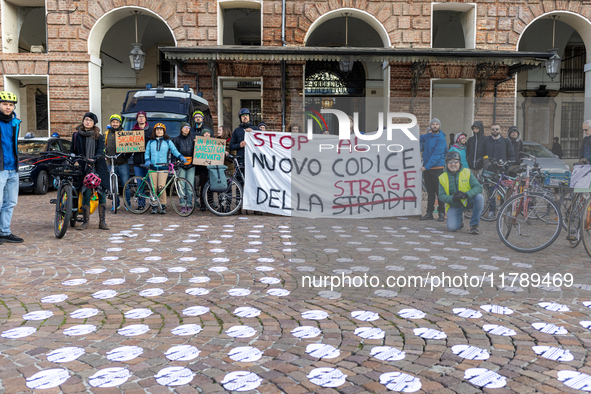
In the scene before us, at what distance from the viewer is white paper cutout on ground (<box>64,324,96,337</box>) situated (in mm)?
3779

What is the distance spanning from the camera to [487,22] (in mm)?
Answer: 20172

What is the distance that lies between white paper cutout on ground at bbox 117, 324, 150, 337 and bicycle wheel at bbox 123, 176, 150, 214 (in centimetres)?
678

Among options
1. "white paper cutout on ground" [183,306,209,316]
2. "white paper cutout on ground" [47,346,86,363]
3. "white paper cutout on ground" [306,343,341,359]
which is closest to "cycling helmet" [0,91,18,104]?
"white paper cutout on ground" [183,306,209,316]

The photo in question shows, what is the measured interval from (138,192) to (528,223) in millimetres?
7240

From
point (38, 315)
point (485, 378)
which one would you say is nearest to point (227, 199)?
point (38, 315)

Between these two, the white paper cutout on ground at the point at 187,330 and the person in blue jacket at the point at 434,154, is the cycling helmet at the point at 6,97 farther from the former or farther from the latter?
the person in blue jacket at the point at 434,154

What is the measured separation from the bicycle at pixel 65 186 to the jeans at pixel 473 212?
5.82 metres

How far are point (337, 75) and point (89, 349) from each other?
22876 millimetres

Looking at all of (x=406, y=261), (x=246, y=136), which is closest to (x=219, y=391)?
(x=406, y=261)

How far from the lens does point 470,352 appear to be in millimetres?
3455

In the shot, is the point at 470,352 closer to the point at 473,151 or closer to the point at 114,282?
the point at 114,282

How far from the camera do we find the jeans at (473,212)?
8.37 meters

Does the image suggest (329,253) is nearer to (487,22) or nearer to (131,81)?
(487,22)

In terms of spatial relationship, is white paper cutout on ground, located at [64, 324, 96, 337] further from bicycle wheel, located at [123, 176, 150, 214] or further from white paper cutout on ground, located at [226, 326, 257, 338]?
bicycle wheel, located at [123, 176, 150, 214]
